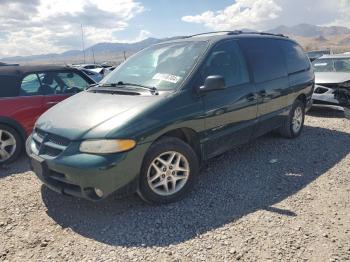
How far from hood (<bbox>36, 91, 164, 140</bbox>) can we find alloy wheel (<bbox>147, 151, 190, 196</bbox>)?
603mm

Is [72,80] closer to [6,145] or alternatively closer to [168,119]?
[6,145]

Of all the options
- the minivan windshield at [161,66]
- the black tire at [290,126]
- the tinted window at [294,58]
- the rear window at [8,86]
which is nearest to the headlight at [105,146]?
the minivan windshield at [161,66]

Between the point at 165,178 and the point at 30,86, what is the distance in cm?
349

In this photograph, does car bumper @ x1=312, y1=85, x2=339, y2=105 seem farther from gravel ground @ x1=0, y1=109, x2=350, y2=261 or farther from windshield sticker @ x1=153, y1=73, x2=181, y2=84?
windshield sticker @ x1=153, y1=73, x2=181, y2=84

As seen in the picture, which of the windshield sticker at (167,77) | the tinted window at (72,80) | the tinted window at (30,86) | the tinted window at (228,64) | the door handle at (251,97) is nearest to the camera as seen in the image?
the windshield sticker at (167,77)

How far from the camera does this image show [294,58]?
6.52 meters

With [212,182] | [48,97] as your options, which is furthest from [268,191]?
[48,97]

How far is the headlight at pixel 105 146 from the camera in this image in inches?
138

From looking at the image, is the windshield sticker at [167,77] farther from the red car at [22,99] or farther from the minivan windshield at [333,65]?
the minivan windshield at [333,65]

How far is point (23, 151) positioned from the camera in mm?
6160

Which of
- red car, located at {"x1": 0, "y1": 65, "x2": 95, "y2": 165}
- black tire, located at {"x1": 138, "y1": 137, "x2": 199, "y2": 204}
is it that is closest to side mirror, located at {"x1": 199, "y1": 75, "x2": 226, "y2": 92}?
black tire, located at {"x1": 138, "y1": 137, "x2": 199, "y2": 204}

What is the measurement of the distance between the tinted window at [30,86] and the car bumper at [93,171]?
277cm

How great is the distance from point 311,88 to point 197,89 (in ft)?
12.3

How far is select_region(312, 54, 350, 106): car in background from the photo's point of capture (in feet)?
28.9
